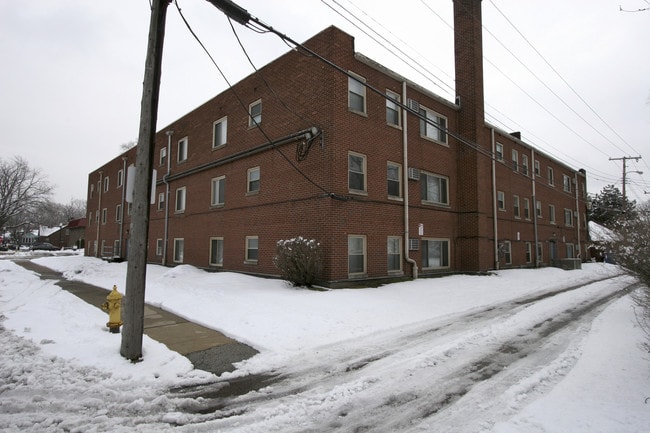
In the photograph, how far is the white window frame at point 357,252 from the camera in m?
13.0

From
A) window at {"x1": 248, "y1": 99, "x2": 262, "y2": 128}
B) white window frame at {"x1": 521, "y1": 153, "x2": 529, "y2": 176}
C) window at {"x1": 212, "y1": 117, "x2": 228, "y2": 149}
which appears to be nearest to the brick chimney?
white window frame at {"x1": 521, "y1": 153, "x2": 529, "y2": 176}

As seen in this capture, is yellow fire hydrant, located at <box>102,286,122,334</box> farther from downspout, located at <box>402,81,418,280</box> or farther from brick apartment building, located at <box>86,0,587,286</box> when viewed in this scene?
downspout, located at <box>402,81,418,280</box>

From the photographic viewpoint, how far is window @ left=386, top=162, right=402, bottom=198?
14977mm

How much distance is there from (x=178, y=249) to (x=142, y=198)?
55.4 feet

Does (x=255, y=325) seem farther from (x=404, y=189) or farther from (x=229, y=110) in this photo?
(x=229, y=110)

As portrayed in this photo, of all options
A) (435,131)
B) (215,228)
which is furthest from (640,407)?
(215,228)

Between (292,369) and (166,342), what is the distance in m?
2.66

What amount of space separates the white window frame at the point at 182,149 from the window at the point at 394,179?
12.7 metres

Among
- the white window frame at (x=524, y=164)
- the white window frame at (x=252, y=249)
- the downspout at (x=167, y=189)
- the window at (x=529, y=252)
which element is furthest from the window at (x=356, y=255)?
the white window frame at (x=524, y=164)

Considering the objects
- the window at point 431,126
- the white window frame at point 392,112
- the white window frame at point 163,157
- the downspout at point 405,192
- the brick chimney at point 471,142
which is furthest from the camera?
the white window frame at point 163,157

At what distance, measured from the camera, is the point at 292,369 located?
526cm

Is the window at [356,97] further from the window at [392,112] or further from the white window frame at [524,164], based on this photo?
the white window frame at [524,164]

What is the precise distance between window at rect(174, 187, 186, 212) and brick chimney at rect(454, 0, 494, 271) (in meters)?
15.3

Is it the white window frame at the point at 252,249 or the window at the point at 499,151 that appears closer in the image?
the white window frame at the point at 252,249
